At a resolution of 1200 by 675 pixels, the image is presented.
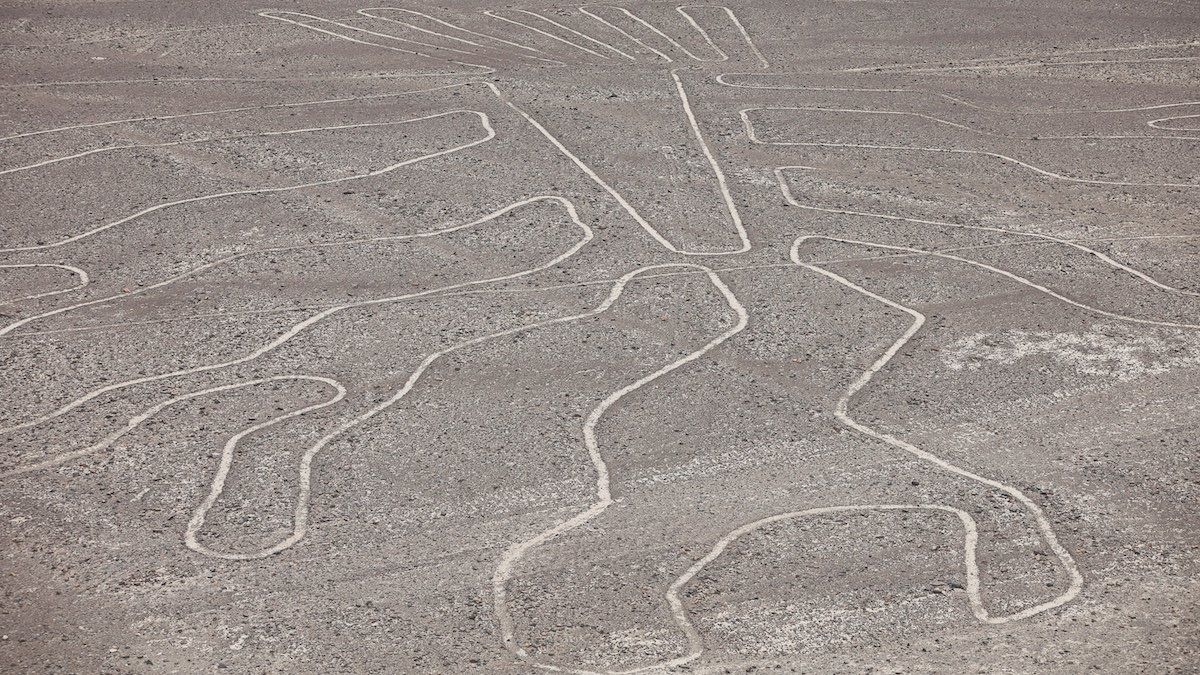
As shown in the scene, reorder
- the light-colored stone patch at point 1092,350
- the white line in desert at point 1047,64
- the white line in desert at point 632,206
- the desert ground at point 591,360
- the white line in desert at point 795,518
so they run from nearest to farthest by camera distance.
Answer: the white line in desert at point 795,518
the desert ground at point 591,360
the light-colored stone patch at point 1092,350
the white line in desert at point 632,206
the white line in desert at point 1047,64

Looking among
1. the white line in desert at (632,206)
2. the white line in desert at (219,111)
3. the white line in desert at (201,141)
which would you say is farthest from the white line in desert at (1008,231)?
the white line in desert at (219,111)

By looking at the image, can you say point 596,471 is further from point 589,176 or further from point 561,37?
point 561,37

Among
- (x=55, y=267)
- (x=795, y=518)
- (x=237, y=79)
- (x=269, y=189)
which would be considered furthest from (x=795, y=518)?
(x=237, y=79)

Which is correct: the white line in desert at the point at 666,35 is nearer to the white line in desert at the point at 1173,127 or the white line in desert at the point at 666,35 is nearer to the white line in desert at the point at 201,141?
the white line in desert at the point at 201,141

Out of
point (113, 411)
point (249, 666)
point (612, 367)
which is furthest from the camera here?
point (612, 367)

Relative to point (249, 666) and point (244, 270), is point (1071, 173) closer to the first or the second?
point (244, 270)

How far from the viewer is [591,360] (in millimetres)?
8281

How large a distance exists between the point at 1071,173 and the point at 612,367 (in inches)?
222

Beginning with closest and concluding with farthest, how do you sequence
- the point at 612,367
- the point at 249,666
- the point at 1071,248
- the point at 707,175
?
1. the point at 249,666
2. the point at 612,367
3. the point at 1071,248
4. the point at 707,175

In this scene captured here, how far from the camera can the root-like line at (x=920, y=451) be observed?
6.06 m

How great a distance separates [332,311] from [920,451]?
4.06 metres

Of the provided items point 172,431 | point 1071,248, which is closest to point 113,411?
point 172,431

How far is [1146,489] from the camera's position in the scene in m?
6.98

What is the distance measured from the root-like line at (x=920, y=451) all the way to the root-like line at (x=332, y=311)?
5.98 feet
